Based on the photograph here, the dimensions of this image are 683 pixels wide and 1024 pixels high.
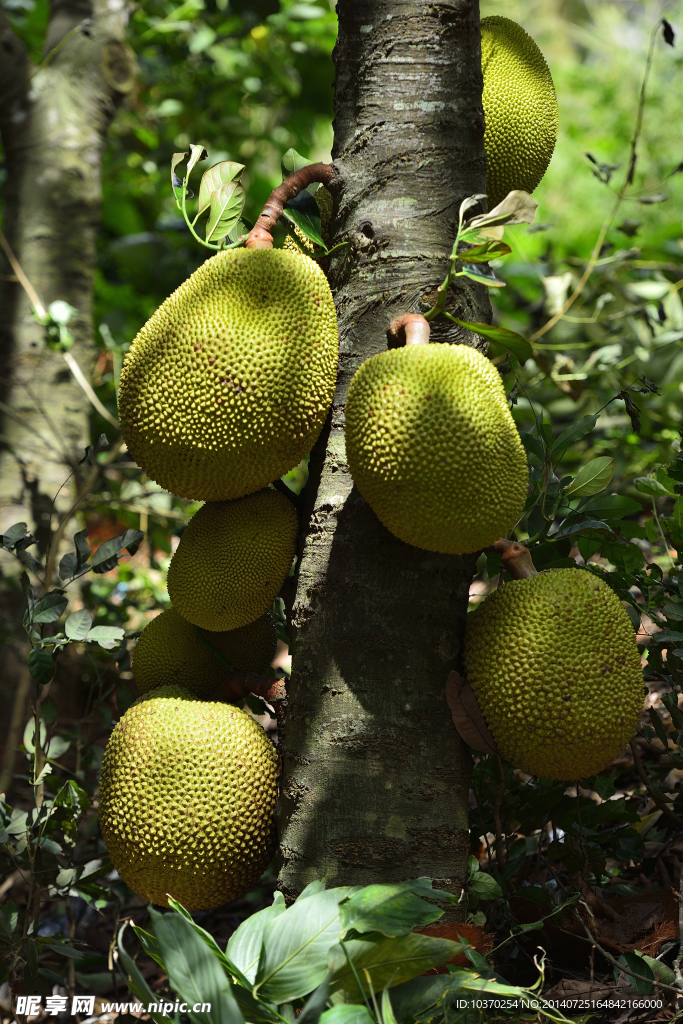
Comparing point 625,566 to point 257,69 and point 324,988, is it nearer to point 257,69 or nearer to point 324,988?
point 324,988

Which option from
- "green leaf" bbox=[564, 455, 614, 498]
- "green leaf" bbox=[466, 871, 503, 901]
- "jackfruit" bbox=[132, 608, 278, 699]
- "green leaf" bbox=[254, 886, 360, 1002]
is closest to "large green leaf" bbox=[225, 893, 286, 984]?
"green leaf" bbox=[254, 886, 360, 1002]

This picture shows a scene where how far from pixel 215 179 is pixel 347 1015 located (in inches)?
42.7

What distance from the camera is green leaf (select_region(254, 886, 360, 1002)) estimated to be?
75 cm

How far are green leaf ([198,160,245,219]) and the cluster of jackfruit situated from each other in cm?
16

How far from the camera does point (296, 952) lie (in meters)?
0.75

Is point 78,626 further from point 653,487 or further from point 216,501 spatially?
point 653,487

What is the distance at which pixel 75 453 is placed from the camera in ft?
7.38

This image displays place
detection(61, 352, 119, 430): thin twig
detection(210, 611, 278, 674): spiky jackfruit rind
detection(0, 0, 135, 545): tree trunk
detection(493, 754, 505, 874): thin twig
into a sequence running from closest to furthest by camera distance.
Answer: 1. detection(493, 754, 505, 874): thin twig
2. detection(210, 611, 278, 674): spiky jackfruit rind
3. detection(61, 352, 119, 430): thin twig
4. detection(0, 0, 135, 545): tree trunk

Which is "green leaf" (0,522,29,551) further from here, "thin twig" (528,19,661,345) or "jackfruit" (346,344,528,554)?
"thin twig" (528,19,661,345)

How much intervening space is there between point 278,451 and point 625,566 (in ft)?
1.92

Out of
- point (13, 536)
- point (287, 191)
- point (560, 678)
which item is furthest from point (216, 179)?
point (560, 678)

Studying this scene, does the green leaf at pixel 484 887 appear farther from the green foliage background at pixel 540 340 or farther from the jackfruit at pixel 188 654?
the jackfruit at pixel 188 654

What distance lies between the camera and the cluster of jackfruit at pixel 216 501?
959mm

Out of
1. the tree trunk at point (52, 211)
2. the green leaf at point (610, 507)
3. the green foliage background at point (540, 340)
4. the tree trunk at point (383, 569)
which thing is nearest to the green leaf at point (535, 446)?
the green foliage background at point (540, 340)
